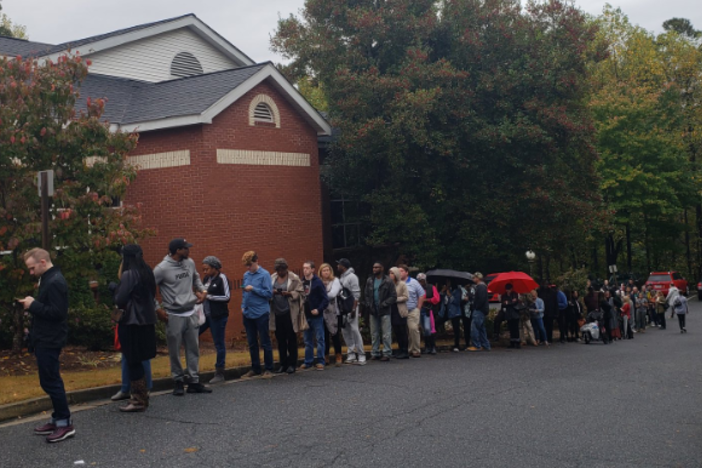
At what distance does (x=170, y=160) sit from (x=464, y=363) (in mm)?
8571

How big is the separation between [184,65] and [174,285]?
15.9m

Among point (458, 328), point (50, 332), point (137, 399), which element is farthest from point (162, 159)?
point (50, 332)

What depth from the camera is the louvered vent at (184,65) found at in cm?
2361

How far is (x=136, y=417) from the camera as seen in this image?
27.6ft

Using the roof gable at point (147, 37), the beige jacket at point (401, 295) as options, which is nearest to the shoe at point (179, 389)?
the beige jacket at point (401, 295)

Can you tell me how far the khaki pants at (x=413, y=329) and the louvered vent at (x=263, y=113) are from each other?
23.6 ft

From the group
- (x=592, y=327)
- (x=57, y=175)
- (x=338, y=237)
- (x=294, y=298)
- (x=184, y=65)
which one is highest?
(x=184, y=65)

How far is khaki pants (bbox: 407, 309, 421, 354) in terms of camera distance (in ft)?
49.3

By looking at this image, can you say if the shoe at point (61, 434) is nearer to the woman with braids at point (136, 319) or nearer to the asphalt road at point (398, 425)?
the asphalt road at point (398, 425)

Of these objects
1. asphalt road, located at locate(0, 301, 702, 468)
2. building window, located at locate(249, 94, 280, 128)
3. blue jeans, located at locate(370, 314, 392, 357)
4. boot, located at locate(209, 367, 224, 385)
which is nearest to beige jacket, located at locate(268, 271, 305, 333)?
asphalt road, located at locate(0, 301, 702, 468)

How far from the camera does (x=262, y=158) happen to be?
19.5 m

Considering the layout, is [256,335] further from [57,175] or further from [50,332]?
[50,332]

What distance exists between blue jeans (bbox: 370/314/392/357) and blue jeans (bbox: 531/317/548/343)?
727 centimetres

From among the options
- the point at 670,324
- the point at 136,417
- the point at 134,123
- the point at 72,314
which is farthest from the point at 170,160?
the point at 670,324
